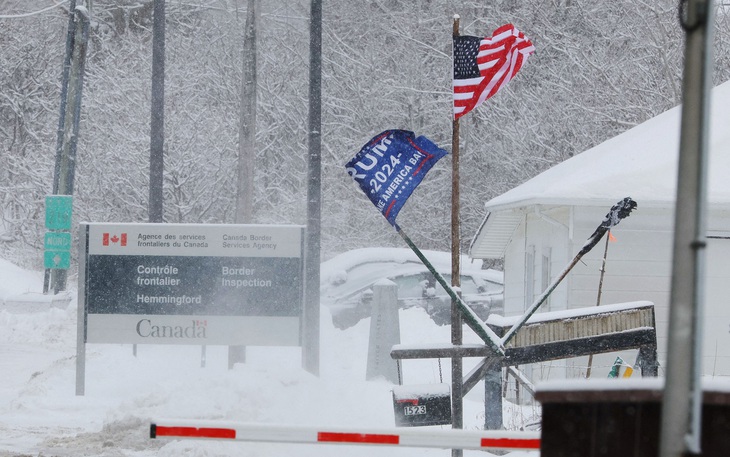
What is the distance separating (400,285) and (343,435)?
46.5ft

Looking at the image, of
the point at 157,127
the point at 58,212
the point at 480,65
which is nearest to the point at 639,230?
the point at 480,65

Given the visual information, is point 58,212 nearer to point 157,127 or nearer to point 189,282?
point 157,127

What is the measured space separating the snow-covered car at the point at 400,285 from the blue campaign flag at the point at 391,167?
1168 centimetres

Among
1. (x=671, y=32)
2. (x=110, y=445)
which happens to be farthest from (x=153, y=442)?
(x=671, y=32)

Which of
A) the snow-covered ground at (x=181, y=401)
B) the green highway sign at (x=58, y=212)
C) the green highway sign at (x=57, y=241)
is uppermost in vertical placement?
the green highway sign at (x=58, y=212)

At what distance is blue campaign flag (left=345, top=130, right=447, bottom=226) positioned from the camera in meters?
7.04

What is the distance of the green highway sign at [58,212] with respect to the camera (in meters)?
22.9

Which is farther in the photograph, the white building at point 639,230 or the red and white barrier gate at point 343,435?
the white building at point 639,230

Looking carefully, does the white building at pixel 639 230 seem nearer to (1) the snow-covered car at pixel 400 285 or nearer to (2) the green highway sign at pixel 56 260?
(1) the snow-covered car at pixel 400 285

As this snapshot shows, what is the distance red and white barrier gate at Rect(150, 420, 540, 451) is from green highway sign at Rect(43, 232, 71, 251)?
19148 mm

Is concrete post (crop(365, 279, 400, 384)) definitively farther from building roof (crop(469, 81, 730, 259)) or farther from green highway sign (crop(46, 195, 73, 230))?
green highway sign (crop(46, 195, 73, 230))

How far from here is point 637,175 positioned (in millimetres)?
11594

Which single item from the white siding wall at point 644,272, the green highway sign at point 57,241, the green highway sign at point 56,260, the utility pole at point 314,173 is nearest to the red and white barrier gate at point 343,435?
the white siding wall at point 644,272

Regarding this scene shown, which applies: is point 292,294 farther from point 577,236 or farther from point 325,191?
point 325,191
